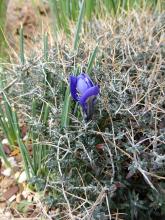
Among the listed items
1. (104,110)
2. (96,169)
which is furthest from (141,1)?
(96,169)

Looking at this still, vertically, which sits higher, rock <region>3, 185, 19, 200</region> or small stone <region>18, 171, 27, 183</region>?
small stone <region>18, 171, 27, 183</region>

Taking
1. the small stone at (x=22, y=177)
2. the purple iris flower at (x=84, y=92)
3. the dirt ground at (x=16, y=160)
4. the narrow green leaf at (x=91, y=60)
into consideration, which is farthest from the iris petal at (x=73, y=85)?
the small stone at (x=22, y=177)

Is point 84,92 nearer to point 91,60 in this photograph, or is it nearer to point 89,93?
point 89,93

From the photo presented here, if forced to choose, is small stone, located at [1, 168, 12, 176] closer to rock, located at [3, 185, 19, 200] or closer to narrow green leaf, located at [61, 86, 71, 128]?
rock, located at [3, 185, 19, 200]

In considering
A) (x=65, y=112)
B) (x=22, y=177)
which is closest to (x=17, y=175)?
(x=22, y=177)

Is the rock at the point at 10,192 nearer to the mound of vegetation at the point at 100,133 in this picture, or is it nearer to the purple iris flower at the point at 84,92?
the mound of vegetation at the point at 100,133

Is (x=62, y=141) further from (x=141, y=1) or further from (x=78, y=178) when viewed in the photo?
(x=141, y=1)

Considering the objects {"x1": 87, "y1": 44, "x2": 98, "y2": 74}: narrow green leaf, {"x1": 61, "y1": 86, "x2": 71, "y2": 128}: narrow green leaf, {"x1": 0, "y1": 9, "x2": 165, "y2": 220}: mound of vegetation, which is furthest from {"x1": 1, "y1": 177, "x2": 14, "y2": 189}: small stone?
{"x1": 87, "y1": 44, "x2": 98, "y2": 74}: narrow green leaf

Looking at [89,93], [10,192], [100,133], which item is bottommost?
[10,192]

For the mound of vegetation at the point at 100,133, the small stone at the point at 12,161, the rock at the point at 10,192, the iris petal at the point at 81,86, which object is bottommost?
the rock at the point at 10,192
